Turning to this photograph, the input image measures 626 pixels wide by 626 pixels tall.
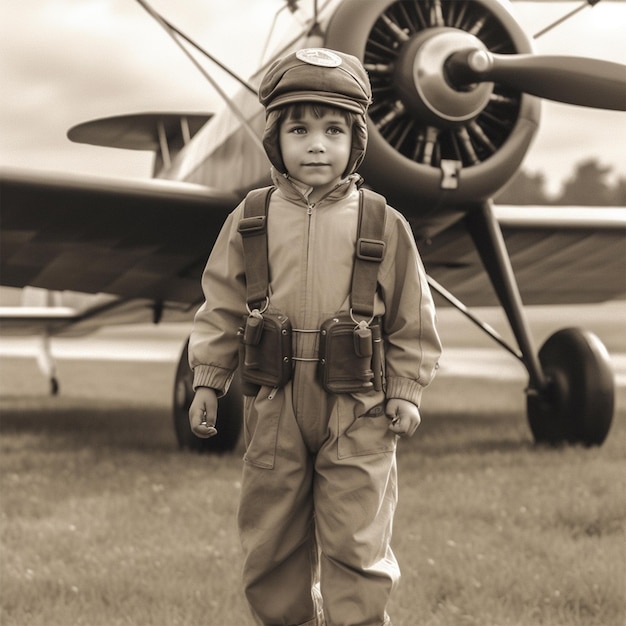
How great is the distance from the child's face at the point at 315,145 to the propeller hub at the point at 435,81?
A: 217 cm

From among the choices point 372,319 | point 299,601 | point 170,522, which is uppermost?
point 372,319

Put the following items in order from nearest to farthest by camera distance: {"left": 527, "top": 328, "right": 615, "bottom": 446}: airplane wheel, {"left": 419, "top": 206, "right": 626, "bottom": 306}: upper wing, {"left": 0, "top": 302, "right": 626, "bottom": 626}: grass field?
{"left": 0, "top": 302, "right": 626, "bottom": 626}: grass field → {"left": 527, "top": 328, "right": 615, "bottom": 446}: airplane wheel → {"left": 419, "top": 206, "right": 626, "bottom": 306}: upper wing

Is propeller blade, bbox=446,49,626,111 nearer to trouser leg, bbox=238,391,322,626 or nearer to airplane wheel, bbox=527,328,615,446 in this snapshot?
airplane wheel, bbox=527,328,615,446

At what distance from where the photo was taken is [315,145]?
173cm

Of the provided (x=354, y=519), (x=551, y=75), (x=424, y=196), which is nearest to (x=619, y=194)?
(x=424, y=196)

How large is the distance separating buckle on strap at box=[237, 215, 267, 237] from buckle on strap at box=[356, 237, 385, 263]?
0.22m

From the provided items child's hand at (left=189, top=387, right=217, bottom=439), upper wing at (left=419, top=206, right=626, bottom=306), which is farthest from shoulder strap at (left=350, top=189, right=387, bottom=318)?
upper wing at (left=419, top=206, right=626, bottom=306)

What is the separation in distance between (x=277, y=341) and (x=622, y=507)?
2138 millimetres

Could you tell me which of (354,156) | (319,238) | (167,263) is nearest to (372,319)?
(319,238)

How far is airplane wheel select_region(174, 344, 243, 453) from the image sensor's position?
4.76 meters

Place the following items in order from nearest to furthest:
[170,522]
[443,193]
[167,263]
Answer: [170,522]
[443,193]
[167,263]

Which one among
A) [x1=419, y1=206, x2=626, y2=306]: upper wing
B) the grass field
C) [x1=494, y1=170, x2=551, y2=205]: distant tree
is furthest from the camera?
[x1=494, y1=170, x2=551, y2=205]: distant tree

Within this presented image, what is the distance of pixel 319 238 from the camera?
70.4 inches

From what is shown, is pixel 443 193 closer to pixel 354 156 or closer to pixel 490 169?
pixel 490 169
